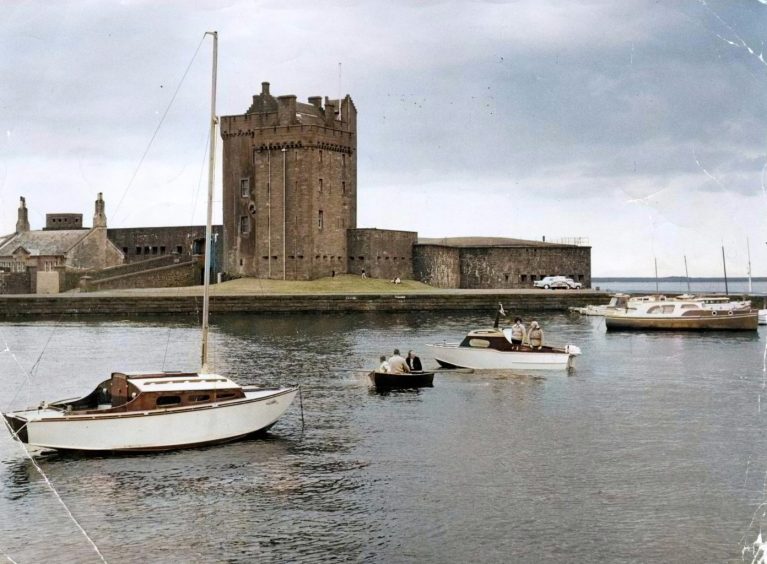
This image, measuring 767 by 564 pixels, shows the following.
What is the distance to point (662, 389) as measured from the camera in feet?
127

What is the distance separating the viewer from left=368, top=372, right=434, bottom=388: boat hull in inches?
1446

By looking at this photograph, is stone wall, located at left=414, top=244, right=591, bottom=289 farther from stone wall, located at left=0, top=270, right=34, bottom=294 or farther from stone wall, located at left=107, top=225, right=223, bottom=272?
stone wall, located at left=0, top=270, right=34, bottom=294

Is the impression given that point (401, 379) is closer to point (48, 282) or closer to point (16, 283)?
point (48, 282)

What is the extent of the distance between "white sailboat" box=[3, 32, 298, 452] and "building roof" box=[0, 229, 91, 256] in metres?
76.2

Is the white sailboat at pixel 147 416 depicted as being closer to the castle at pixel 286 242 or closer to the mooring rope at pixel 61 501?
the mooring rope at pixel 61 501

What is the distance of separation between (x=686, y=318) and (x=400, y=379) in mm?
40972

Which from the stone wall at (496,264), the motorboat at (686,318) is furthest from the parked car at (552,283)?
the motorboat at (686,318)

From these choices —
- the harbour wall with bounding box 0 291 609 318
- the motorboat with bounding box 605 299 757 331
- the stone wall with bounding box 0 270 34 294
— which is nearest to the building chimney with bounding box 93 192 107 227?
the stone wall with bounding box 0 270 34 294

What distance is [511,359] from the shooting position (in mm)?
43031

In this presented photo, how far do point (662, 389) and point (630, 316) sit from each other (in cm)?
3419

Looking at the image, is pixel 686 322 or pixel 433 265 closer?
pixel 686 322

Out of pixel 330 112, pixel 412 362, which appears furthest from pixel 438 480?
pixel 330 112

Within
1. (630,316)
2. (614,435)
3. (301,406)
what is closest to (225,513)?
(301,406)

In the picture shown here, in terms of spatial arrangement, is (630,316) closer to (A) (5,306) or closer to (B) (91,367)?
(B) (91,367)
